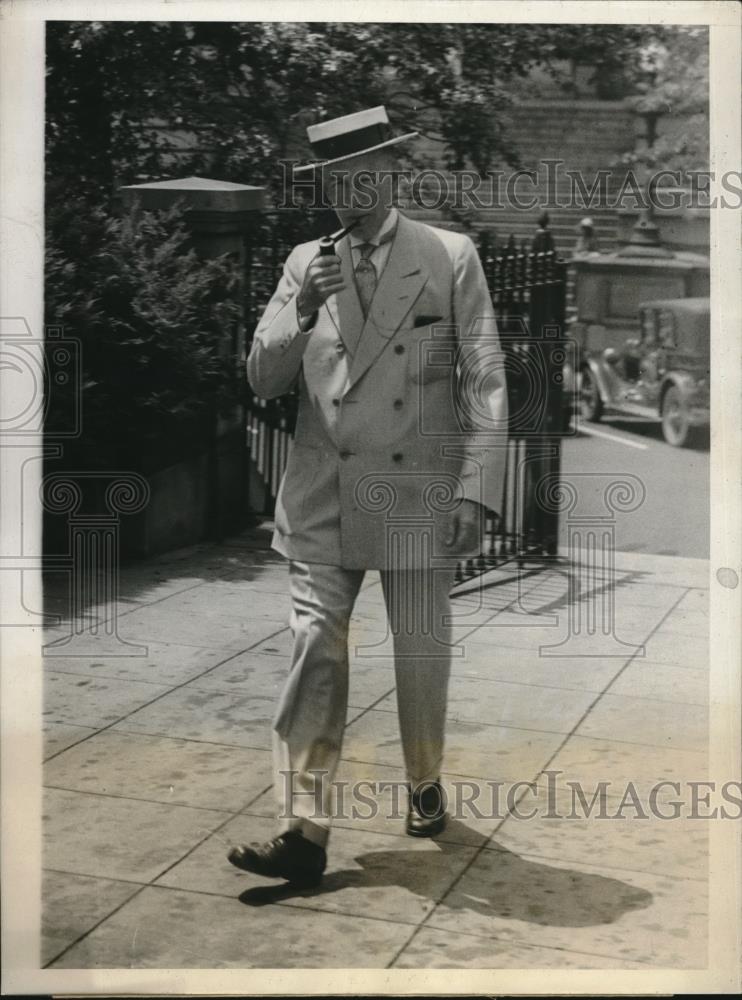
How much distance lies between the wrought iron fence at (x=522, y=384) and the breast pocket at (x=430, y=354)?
157 centimetres

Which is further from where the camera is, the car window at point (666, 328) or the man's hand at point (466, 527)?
the car window at point (666, 328)

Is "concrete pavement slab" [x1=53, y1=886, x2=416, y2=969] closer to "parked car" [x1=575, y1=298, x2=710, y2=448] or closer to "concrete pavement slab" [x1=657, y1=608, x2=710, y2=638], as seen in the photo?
"concrete pavement slab" [x1=657, y1=608, x2=710, y2=638]

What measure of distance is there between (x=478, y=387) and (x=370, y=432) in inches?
14.0

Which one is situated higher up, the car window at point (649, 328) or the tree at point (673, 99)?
the tree at point (673, 99)

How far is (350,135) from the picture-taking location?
462 centimetres

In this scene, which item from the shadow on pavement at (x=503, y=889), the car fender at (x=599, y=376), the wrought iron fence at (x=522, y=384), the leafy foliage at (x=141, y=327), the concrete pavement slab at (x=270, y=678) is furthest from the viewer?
the wrought iron fence at (x=522, y=384)

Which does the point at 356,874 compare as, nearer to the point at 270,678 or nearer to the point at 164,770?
the point at 164,770

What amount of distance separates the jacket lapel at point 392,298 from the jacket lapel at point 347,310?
Result: 0.04 ft


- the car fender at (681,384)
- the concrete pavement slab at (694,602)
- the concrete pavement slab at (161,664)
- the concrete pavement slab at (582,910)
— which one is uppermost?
the car fender at (681,384)

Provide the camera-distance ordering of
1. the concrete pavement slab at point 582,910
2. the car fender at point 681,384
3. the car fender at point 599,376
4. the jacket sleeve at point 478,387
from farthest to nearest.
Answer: the car fender at point 599,376, the car fender at point 681,384, the jacket sleeve at point 478,387, the concrete pavement slab at point 582,910

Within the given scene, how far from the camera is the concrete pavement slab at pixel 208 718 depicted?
17.7 ft

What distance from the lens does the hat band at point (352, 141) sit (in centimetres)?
462

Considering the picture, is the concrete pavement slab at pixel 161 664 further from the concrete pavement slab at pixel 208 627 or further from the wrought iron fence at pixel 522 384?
the wrought iron fence at pixel 522 384

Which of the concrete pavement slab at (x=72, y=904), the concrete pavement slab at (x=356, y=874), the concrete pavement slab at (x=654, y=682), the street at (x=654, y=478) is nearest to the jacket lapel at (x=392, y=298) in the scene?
the street at (x=654, y=478)
